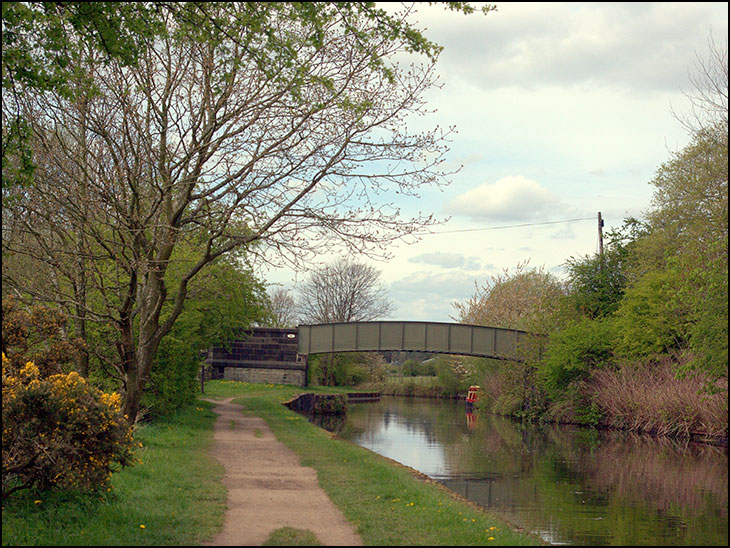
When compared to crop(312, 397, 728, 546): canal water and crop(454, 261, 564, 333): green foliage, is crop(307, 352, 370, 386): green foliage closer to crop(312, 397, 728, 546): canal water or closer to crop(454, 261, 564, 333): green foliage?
crop(454, 261, 564, 333): green foliage

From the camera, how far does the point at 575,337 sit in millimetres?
36250

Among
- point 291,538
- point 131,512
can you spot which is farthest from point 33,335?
point 291,538

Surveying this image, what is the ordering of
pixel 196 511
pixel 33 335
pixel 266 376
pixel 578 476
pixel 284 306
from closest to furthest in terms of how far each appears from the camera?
pixel 196 511
pixel 33 335
pixel 578 476
pixel 266 376
pixel 284 306

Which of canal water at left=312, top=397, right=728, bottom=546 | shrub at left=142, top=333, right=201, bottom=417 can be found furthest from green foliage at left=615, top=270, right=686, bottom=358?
shrub at left=142, top=333, right=201, bottom=417

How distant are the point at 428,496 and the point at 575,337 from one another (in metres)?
26.1

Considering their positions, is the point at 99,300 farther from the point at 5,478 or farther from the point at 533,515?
the point at 533,515

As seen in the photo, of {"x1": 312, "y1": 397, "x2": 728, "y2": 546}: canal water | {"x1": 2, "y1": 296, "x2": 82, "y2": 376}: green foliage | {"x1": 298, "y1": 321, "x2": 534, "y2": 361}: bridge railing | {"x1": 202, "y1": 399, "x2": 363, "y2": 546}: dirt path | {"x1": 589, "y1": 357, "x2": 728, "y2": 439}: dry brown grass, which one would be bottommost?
{"x1": 312, "y1": 397, "x2": 728, "y2": 546}: canal water

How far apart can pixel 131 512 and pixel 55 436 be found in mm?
1326

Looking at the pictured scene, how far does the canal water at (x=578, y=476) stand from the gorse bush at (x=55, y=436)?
645 centimetres

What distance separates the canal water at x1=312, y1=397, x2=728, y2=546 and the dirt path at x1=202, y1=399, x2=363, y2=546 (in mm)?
3437

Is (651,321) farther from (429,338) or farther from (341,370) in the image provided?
(341,370)

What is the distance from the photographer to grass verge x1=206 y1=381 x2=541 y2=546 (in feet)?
28.8

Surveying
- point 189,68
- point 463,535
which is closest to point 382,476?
point 463,535

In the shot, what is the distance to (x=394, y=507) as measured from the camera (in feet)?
35.1
